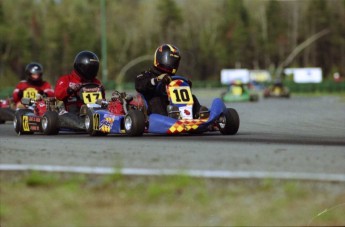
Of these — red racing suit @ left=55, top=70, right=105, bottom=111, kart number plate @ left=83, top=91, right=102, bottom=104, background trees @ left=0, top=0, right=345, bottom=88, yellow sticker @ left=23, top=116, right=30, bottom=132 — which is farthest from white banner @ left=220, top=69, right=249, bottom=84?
yellow sticker @ left=23, top=116, right=30, bottom=132

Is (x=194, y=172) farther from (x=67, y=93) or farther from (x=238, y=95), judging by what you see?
(x=238, y=95)

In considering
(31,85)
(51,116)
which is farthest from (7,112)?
(51,116)

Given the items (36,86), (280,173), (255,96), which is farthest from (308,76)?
(280,173)

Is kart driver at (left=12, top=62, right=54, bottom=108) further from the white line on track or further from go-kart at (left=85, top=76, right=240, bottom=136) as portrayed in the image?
the white line on track

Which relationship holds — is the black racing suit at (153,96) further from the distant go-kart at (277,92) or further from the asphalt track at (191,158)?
the distant go-kart at (277,92)

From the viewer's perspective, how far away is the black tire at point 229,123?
1323 centimetres

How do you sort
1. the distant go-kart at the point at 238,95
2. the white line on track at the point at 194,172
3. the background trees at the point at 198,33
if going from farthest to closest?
the background trees at the point at 198,33 < the distant go-kart at the point at 238,95 < the white line on track at the point at 194,172

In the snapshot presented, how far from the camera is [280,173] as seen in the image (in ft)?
23.0

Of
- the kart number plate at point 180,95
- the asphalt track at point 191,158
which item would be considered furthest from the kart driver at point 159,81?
the asphalt track at point 191,158

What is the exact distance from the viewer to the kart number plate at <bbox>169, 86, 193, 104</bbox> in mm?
13212

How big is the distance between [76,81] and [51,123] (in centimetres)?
122

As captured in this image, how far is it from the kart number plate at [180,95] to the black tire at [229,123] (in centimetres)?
49

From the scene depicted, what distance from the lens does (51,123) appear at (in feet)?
46.5

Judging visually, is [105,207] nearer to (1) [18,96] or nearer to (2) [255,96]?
(1) [18,96]
